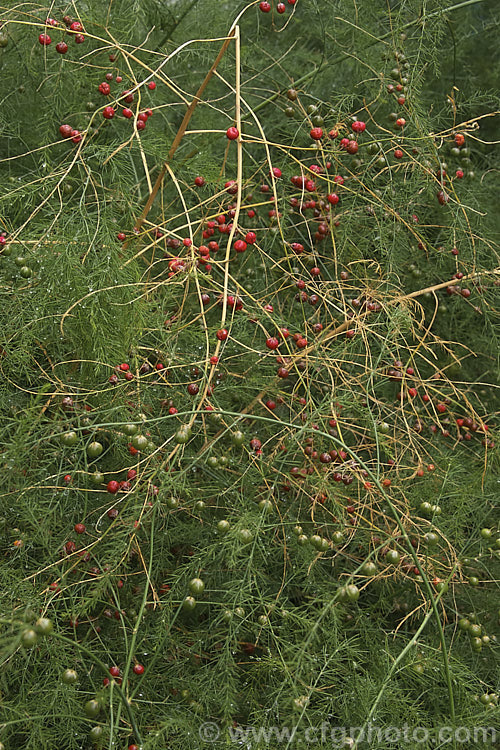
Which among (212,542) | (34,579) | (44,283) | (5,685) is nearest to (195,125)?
(44,283)

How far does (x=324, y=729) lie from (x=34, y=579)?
1.51 feet

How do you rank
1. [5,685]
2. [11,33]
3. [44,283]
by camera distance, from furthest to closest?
1. [11,33]
2. [44,283]
3. [5,685]

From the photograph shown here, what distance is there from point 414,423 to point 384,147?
55cm

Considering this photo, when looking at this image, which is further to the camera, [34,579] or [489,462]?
[489,462]

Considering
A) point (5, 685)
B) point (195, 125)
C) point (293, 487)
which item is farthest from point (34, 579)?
point (195, 125)

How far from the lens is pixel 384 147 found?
1441 millimetres

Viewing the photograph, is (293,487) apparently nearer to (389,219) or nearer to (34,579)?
(34,579)

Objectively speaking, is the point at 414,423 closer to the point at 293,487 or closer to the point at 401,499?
the point at 401,499

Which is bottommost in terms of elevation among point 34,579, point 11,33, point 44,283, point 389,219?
point 389,219

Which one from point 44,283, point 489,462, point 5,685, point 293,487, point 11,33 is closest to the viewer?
point 5,685

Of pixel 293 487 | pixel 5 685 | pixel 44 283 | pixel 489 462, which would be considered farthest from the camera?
pixel 489 462

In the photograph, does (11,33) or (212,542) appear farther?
(11,33)

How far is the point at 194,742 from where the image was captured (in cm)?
100

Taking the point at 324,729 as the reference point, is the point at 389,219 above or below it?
above
